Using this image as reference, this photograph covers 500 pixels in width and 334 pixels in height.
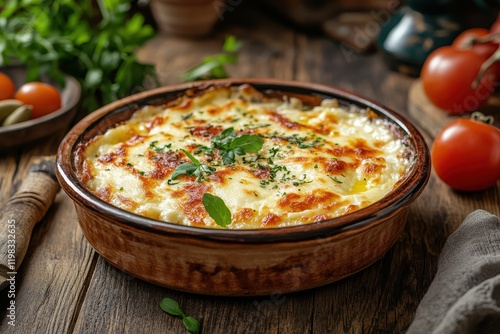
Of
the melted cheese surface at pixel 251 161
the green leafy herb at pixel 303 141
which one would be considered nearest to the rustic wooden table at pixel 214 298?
the melted cheese surface at pixel 251 161

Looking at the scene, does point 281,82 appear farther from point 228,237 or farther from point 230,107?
point 228,237

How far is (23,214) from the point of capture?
2930 mm

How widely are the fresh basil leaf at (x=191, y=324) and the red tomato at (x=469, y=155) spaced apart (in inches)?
62.8

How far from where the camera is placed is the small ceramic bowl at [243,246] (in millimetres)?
2232

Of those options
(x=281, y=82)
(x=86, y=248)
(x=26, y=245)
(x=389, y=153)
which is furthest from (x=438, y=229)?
(x=26, y=245)

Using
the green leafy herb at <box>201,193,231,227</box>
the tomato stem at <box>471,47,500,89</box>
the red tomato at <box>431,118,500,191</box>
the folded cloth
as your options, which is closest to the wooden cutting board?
the tomato stem at <box>471,47,500,89</box>

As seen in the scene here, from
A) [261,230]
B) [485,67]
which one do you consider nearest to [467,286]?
[261,230]

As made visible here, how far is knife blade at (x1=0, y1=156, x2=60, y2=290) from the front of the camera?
2.65 metres

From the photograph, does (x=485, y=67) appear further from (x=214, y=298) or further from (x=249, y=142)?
(x=214, y=298)

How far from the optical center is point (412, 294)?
257 centimetres

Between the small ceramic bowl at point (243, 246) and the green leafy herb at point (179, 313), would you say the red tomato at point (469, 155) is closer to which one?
the small ceramic bowl at point (243, 246)

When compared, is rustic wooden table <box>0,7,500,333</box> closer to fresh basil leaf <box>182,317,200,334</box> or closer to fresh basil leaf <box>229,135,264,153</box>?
fresh basil leaf <box>182,317,200,334</box>

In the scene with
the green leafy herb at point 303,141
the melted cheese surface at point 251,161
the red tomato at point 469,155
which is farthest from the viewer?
the red tomato at point 469,155

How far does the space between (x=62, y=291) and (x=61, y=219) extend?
58 centimetres
